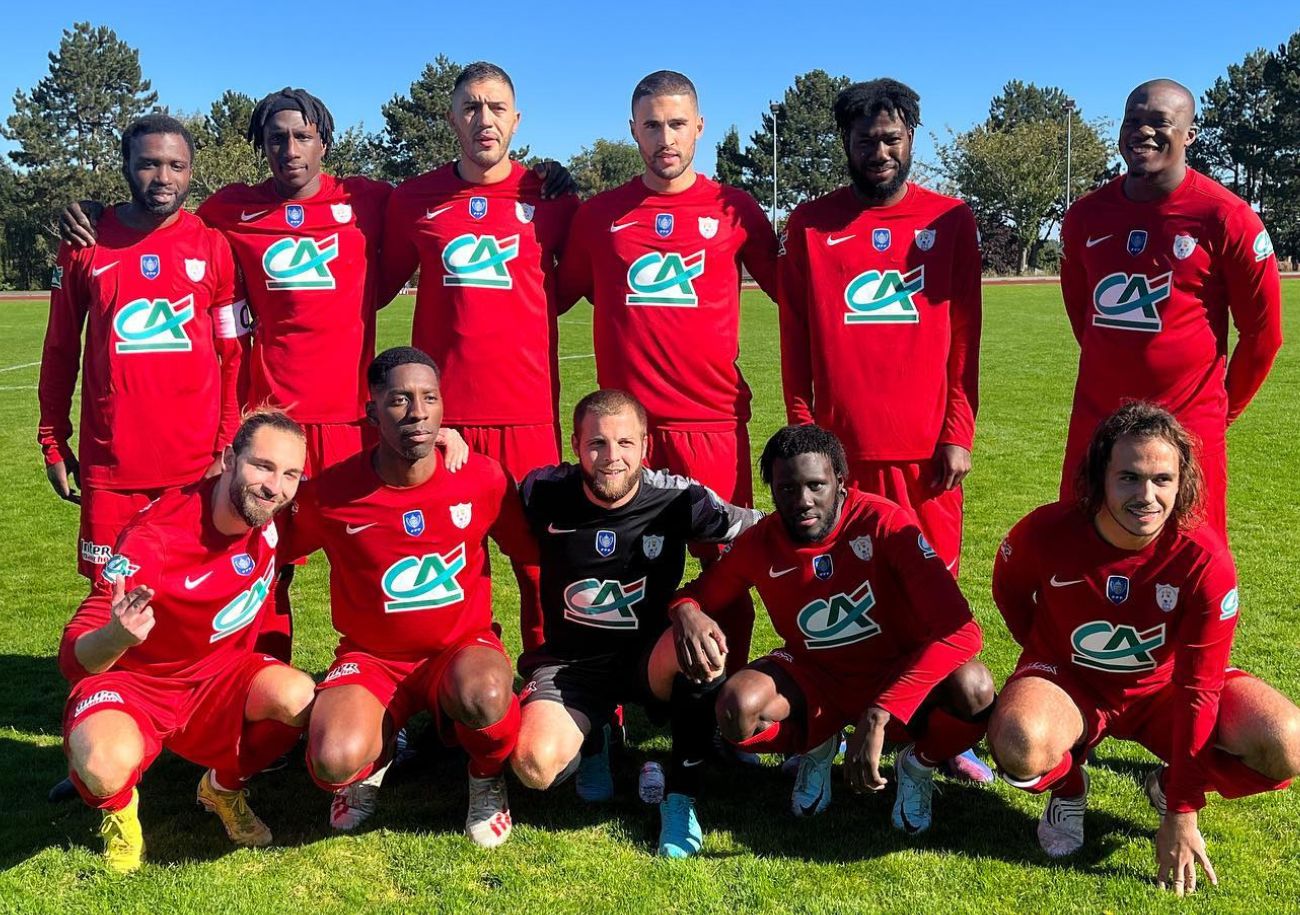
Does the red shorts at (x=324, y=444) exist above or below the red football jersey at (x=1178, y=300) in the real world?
below

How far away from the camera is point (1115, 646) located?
3.46 m

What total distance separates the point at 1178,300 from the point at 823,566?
1533 mm

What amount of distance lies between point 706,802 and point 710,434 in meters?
1.37

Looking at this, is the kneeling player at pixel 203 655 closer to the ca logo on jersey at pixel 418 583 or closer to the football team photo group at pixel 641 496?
the football team photo group at pixel 641 496

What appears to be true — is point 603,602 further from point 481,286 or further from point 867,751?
point 481,286

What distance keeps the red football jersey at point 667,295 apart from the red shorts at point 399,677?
1.18 meters

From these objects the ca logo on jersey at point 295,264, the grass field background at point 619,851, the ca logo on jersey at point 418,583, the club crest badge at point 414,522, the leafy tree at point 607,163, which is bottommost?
the grass field background at point 619,851

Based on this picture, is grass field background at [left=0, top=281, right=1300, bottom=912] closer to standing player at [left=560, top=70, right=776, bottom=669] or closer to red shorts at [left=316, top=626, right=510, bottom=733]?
red shorts at [left=316, top=626, right=510, bottom=733]

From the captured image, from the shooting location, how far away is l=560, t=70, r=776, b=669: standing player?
4285 mm

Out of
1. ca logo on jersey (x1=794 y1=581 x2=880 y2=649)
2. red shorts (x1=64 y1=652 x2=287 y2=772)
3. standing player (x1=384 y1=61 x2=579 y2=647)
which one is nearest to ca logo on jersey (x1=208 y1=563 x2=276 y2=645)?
red shorts (x1=64 y1=652 x2=287 y2=772)

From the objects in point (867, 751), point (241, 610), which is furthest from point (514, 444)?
point (867, 751)

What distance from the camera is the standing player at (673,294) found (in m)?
4.29

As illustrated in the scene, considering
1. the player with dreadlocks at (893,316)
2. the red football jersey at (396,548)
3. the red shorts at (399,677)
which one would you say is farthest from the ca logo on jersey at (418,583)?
the player with dreadlocks at (893,316)

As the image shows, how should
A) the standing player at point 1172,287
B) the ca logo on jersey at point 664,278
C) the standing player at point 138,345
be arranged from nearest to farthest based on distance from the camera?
the standing player at point 1172,287, the standing player at point 138,345, the ca logo on jersey at point 664,278
